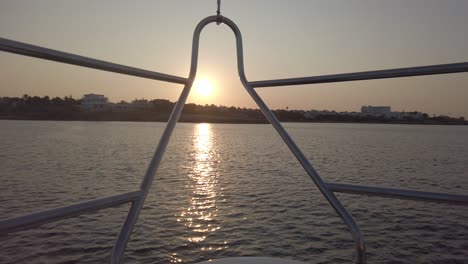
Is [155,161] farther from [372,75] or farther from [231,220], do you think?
[231,220]

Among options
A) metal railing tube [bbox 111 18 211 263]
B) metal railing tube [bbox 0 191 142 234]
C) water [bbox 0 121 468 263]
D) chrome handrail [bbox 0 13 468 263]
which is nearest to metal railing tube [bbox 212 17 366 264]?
chrome handrail [bbox 0 13 468 263]

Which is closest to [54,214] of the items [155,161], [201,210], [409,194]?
[155,161]

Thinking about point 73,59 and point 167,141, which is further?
point 167,141

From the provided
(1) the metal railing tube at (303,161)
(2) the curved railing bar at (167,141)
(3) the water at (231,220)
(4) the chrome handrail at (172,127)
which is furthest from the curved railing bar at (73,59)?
(3) the water at (231,220)

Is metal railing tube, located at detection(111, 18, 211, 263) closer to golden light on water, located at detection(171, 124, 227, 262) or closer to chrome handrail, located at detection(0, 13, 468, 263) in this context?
chrome handrail, located at detection(0, 13, 468, 263)

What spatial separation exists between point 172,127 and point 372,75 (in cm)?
Answer: 72

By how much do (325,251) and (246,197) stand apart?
4843mm

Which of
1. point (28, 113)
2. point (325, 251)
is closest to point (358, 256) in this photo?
point (325, 251)

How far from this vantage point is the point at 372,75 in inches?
45.6

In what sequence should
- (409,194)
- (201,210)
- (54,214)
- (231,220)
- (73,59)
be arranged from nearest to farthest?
(54,214)
(73,59)
(409,194)
(231,220)
(201,210)

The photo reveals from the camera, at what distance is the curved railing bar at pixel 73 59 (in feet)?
2.66

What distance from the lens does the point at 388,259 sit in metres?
6.80

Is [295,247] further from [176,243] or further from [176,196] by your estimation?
[176,196]

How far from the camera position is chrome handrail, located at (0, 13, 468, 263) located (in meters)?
0.84
